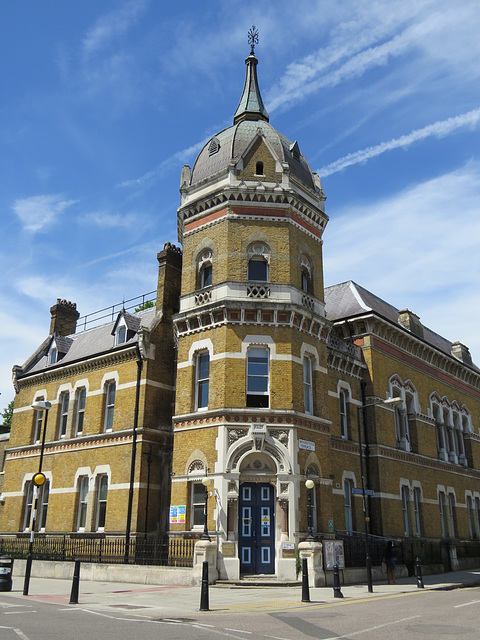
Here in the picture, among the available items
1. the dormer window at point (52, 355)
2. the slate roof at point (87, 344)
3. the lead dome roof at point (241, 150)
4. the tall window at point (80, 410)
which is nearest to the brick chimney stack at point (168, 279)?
the slate roof at point (87, 344)

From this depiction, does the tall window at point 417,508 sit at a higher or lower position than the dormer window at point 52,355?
lower

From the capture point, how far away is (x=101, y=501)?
27844 millimetres

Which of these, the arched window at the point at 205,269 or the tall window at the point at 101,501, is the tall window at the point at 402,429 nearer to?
the arched window at the point at 205,269

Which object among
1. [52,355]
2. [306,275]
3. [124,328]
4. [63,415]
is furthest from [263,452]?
[52,355]

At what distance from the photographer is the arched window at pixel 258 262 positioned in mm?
25172

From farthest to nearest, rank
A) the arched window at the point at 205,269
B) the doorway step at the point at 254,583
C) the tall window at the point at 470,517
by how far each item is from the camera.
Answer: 1. the tall window at the point at 470,517
2. the arched window at the point at 205,269
3. the doorway step at the point at 254,583

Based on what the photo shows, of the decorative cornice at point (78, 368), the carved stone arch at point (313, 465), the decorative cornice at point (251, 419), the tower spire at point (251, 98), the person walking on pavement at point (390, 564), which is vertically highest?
the tower spire at point (251, 98)

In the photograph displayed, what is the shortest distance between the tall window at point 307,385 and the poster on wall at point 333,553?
5443 mm

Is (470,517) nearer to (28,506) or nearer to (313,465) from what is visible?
(313,465)

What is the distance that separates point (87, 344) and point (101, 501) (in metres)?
9.87

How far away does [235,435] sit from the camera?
22234 mm

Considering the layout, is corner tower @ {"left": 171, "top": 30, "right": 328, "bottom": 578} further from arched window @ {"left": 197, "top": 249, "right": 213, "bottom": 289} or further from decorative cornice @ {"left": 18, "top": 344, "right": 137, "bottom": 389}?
decorative cornice @ {"left": 18, "top": 344, "right": 137, "bottom": 389}

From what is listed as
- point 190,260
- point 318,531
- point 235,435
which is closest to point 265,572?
point 318,531

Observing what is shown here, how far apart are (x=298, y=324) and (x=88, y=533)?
1387 cm
